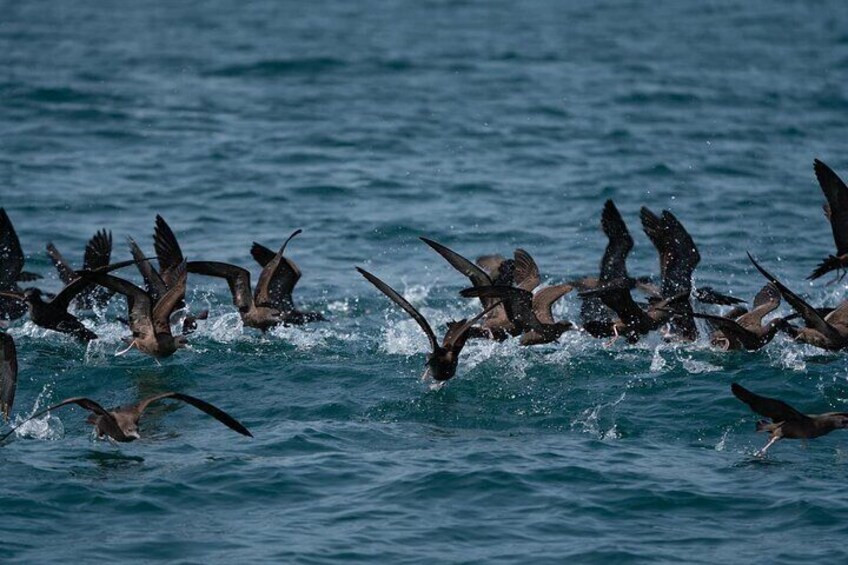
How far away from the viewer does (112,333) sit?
55.1 feet

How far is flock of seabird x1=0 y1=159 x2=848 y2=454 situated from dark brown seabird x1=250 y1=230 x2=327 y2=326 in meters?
0.01

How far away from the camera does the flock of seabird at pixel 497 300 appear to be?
563 inches

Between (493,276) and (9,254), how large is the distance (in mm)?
5450

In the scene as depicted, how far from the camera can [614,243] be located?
16.5 metres

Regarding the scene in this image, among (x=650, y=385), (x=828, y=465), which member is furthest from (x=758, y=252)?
(x=828, y=465)

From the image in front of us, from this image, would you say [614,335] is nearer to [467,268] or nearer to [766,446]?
[467,268]

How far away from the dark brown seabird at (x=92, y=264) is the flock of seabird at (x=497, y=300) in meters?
0.02

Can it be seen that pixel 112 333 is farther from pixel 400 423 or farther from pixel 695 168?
pixel 695 168

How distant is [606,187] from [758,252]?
184 inches

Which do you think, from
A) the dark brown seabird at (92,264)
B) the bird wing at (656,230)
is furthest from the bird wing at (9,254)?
the bird wing at (656,230)

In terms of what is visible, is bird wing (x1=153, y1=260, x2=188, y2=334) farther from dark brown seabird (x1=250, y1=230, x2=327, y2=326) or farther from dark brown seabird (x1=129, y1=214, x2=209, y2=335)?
dark brown seabird (x1=250, y1=230, x2=327, y2=326)

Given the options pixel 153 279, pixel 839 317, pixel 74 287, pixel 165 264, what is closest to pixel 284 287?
pixel 165 264

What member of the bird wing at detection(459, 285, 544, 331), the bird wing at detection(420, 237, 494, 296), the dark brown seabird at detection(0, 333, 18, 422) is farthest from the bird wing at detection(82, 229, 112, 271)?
the bird wing at detection(459, 285, 544, 331)

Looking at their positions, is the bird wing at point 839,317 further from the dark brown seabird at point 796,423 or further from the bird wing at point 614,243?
the dark brown seabird at point 796,423
